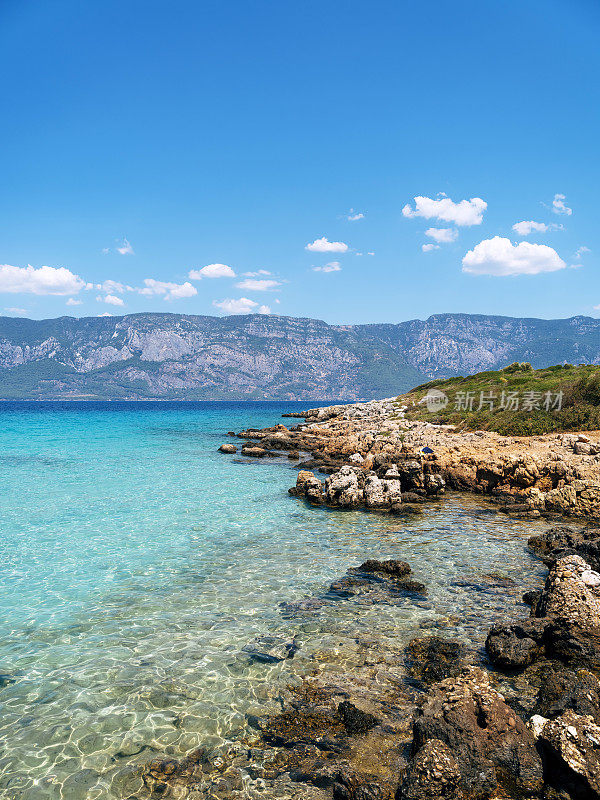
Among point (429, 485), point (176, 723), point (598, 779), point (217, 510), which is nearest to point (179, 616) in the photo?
point (176, 723)

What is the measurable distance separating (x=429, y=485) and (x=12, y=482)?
1046 inches

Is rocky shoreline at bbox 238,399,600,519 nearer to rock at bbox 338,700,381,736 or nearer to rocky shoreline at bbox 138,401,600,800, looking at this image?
rocky shoreline at bbox 138,401,600,800

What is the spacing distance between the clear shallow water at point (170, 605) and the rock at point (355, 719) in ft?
4.73

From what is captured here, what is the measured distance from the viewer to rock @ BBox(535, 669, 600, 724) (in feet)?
21.6

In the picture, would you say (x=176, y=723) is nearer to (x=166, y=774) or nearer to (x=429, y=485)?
(x=166, y=774)

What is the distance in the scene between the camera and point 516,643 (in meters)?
8.95

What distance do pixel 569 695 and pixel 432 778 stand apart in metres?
2.95

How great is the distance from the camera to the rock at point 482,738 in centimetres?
576

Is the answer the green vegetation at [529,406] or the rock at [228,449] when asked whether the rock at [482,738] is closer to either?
the green vegetation at [529,406]

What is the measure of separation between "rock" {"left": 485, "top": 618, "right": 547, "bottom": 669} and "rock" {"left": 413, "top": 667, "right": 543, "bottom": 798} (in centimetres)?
211

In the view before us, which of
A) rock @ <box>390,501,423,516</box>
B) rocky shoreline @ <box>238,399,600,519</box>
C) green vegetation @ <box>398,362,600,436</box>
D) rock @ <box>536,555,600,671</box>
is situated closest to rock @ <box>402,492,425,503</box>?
rocky shoreline @ <box>238,399,600,519</box>

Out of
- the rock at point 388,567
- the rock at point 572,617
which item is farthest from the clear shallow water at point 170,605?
the rock at point 572,617

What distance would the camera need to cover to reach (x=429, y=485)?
83.5 feet

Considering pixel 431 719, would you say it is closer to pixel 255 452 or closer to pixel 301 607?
pixel 301 607
